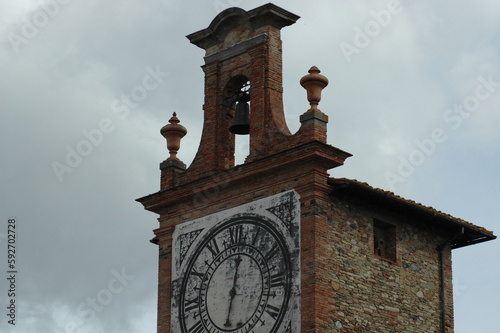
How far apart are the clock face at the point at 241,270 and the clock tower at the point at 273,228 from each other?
0.03 metres

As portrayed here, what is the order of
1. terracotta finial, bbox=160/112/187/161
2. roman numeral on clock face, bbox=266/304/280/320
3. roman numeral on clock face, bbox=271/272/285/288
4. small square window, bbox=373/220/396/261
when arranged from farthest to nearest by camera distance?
terracotta finial, bbox=160/112/187/161 → small square window, bbox=373/220/396/261 → roman numeral on clock face, bbox=271/272/285/288 → roman numeral on clock face, bbox=266/304/280/320

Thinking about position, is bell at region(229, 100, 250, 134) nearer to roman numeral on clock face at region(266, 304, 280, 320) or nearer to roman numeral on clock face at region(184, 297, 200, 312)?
roman numeral on clock face at region(184, 297, 200, 312)

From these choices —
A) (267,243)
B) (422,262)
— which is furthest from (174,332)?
(422,262)

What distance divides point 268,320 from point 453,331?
4.87 metres

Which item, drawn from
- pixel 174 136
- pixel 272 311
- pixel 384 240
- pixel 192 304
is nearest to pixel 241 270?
pixel 272 311

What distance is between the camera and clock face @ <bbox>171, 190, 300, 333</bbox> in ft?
117

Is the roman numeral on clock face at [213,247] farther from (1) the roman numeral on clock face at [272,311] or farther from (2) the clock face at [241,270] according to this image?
(1) the roman numeral on clock face at [272,311]

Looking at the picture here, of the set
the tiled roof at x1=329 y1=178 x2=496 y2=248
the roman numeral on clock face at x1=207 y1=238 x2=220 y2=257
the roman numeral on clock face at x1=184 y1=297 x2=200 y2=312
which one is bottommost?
the roman numeral on clock face at x1=184 y1=297 x2=200 y2=312

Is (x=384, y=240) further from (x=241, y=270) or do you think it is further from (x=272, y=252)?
(x=241, y=270)

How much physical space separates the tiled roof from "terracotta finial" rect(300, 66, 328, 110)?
73.3 inches

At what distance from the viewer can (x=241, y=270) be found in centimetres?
3669

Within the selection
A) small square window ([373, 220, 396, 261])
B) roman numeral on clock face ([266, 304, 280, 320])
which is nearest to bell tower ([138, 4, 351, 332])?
roman numeral on clock face ([266, 304, 280, 320])

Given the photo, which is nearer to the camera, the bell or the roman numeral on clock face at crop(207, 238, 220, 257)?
the roman numeral on clock face at crop(207, 238, 220, 257)

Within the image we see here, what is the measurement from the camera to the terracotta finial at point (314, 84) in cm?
3653
